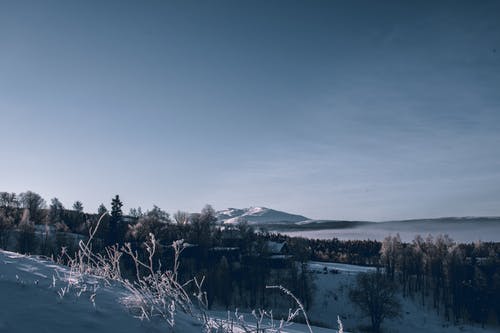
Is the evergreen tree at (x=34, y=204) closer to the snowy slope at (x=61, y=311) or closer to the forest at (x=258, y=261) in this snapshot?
the forest at (x=258, y=261)

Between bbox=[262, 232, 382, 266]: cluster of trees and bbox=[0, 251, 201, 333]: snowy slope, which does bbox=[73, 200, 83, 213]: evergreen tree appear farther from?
bbox=[0, 251, 201, 333]: snowy slope

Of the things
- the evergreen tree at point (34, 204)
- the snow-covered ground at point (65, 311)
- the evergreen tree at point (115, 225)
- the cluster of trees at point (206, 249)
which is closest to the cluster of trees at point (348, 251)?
the cluster of trees at point (206, 249)

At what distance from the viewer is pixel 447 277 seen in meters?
77.0

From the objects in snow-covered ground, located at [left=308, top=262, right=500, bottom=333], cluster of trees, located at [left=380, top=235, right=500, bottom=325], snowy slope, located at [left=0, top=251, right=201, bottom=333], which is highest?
snowy slope, located at [left=0, top=251, right=201, bottom=333]

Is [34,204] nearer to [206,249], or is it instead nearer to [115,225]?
[115,225]

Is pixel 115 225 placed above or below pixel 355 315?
above

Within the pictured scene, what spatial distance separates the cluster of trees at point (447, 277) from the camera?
73.4 m

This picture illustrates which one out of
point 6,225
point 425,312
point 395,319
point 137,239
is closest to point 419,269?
point 425,312

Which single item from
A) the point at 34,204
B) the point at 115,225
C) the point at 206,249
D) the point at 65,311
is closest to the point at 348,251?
the point at 206,249

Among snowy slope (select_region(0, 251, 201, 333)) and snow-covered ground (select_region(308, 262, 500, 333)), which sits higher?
snowy slope (select_region(0, 251, 201, 333))

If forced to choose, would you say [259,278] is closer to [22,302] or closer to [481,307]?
[481,307]

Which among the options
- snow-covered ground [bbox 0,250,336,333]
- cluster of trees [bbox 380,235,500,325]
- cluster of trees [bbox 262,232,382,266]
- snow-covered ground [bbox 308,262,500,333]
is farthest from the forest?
snow-covered ground [bbox 0,250,336,333]

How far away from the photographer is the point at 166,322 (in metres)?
5.54

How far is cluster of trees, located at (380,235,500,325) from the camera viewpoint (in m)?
73.4
